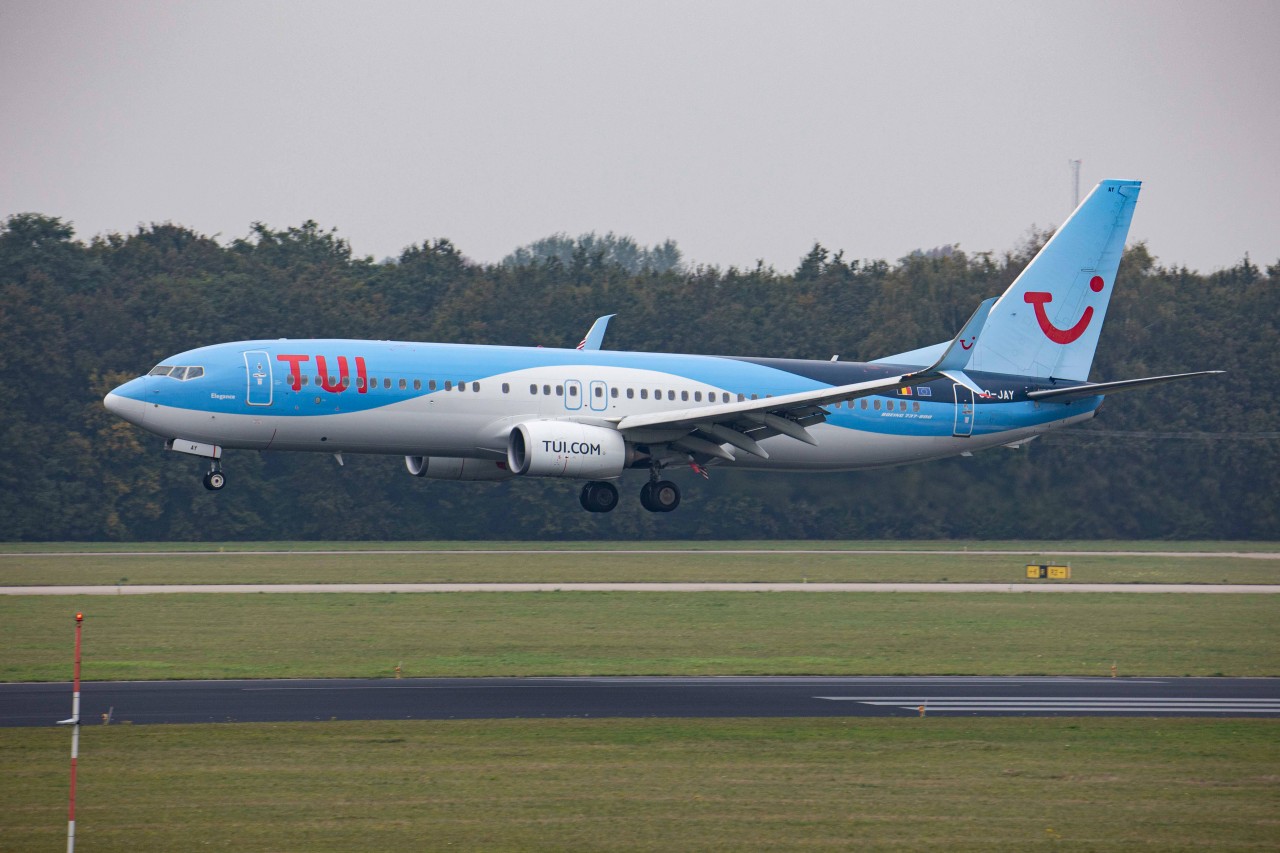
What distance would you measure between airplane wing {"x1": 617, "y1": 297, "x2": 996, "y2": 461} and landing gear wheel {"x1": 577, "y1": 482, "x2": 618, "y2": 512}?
247 centimetres

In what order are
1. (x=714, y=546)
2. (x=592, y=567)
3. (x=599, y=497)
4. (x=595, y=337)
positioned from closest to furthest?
(x=599, y=497), (x=592, y=567), (x=595, y=337), (x=714, y=546)

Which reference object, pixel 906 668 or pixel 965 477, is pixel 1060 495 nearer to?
pixel 965 477

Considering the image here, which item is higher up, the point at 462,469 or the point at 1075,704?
the point at 462,469

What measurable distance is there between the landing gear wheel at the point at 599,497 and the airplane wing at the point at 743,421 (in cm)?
247

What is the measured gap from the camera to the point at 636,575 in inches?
1726

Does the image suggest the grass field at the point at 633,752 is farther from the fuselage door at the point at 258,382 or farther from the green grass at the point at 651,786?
the fuselage door at the point at 258,382

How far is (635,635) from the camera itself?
30.5m

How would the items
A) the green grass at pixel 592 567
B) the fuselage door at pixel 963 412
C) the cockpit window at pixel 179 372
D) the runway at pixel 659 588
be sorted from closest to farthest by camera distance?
the runway at pixel 659 588 → the cockpit window at pixel 179 372 → the green grass at pixel 592 567 → the fuselage door at pixel 963 412

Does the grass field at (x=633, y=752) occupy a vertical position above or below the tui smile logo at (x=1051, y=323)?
below

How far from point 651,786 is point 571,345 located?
5995 cm

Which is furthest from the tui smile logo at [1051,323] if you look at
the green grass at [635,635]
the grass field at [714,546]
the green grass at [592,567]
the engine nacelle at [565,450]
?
the engine nacelle at [565,450]

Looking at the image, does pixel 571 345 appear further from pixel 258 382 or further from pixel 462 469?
pixel 258 382

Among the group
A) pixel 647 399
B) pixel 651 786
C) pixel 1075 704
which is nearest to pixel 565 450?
pixel 647 399

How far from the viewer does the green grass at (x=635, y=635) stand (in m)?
26.4
